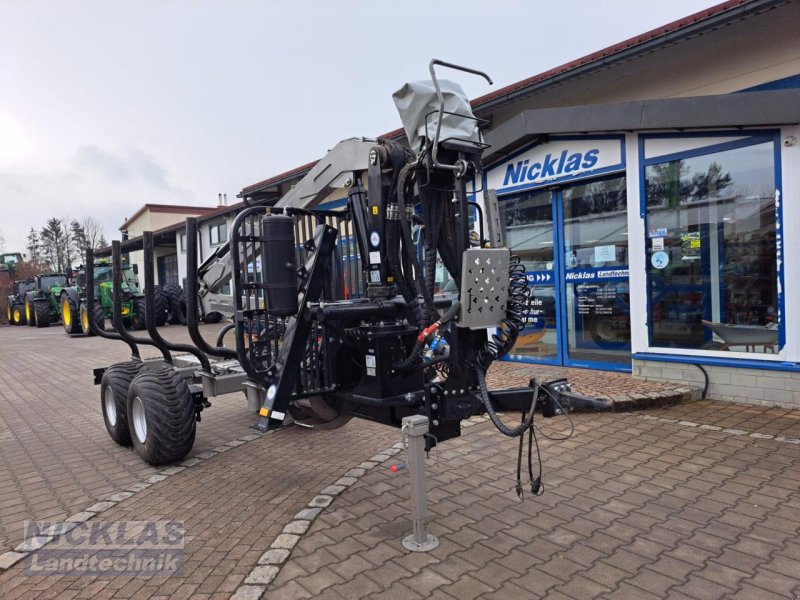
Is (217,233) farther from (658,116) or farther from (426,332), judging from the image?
(426,332)

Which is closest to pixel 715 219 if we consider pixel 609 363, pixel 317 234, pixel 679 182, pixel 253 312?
pixel 679 182

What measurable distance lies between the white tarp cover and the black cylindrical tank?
1061mm

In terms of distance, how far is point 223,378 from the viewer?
6156 millimetres

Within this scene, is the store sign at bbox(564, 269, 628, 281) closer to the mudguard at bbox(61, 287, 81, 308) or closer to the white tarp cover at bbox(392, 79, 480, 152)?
the white tarp cover at bbox(392, 79, 480, 152)

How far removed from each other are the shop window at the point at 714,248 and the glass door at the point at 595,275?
623 millimetres

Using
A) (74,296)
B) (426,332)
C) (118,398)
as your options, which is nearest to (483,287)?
(426,332)

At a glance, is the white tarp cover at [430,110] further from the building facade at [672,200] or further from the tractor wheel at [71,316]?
the tractor wheel at [71,316]

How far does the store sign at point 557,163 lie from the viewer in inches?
303

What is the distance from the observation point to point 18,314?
96.0 ft

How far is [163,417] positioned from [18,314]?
2919cm

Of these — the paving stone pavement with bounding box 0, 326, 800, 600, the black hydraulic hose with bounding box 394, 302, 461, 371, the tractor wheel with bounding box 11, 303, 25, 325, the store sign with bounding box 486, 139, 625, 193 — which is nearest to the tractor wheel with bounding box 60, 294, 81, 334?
the tractor wheel with bounding box 11, 303, 25, 325

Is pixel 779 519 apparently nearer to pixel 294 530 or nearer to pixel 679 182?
pixel 294 530

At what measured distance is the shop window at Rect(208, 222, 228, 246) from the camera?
22312 millimetres

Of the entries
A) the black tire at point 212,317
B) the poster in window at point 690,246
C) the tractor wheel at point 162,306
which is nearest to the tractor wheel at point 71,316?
the tractor wheel at point 162,306
